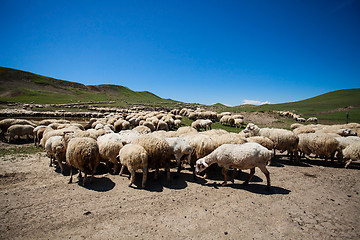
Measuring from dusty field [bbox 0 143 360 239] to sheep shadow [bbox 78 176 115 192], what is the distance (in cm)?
4

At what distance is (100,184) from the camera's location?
6.70 m

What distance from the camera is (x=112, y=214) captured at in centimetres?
483

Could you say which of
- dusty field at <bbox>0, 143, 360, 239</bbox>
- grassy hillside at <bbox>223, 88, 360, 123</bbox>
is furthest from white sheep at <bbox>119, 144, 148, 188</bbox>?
grassy hillside at <bbox>223, 88, 360, 123</bbox>

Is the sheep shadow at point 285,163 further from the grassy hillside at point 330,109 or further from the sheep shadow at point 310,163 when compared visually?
the grassy hillside at point 330,109

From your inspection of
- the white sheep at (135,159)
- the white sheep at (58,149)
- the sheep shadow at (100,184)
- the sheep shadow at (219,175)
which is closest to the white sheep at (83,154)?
the sheep shadow at (100,184)

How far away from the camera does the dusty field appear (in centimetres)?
420

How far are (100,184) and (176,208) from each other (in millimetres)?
3629

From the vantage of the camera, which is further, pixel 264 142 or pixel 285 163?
pixel 285 163

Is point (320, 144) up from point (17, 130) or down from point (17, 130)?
up

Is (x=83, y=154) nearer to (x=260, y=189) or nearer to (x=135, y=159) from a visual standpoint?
(x=135, y=159)

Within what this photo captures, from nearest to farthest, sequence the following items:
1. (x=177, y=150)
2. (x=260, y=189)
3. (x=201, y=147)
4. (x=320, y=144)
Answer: (x=260, y=189) < (x=177, y=150) < (x=201, y=147) < (x=320, y=144)

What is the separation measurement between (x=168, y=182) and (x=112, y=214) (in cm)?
264

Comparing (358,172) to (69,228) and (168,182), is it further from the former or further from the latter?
(69,228)

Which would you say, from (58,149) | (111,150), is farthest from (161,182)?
(58,149)
